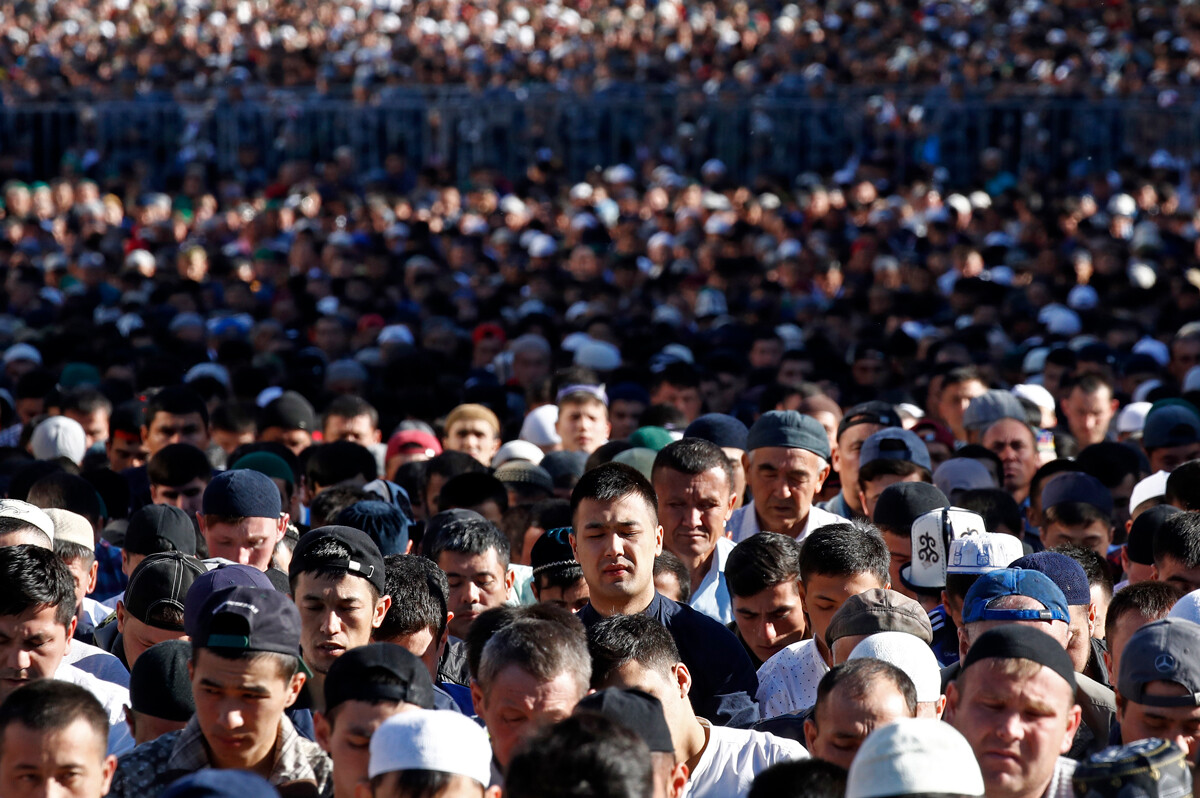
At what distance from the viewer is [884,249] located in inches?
689

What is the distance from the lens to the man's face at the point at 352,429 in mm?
9398

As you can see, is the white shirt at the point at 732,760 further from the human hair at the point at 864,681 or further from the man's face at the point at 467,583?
the man's face at the point at 467,583

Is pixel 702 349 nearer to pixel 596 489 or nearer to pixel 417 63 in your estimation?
pixel 596 489

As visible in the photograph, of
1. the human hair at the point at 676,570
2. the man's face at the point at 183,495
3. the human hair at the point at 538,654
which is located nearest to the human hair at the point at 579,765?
the human hair at the point at 538,654

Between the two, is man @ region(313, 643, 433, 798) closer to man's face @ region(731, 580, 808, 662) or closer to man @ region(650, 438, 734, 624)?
man's face @ region(731, 580, 808, 662)

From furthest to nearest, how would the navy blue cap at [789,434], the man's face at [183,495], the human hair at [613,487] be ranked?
the man's face at [183,495] < the navy blue cap at [789,434] < the human hair at [613,487]

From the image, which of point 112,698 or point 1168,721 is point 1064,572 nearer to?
point 1168,721

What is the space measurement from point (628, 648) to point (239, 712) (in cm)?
101

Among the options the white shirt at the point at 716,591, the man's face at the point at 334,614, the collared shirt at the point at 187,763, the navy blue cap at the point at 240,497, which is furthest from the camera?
the white shirt at the point at 716,591

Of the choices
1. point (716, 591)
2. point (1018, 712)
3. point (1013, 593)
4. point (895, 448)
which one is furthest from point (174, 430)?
point (1018, 712)

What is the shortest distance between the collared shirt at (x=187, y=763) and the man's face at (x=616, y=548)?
1.29 m

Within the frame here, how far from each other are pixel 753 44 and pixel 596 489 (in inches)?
811

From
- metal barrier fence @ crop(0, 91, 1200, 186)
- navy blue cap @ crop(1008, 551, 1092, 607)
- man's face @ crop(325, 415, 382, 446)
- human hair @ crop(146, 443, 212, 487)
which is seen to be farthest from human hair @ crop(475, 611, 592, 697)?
metal barrier fence @ crop(0, 91, 1200, 186)

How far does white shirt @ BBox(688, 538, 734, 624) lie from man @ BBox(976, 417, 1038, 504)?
2463 millimetres
